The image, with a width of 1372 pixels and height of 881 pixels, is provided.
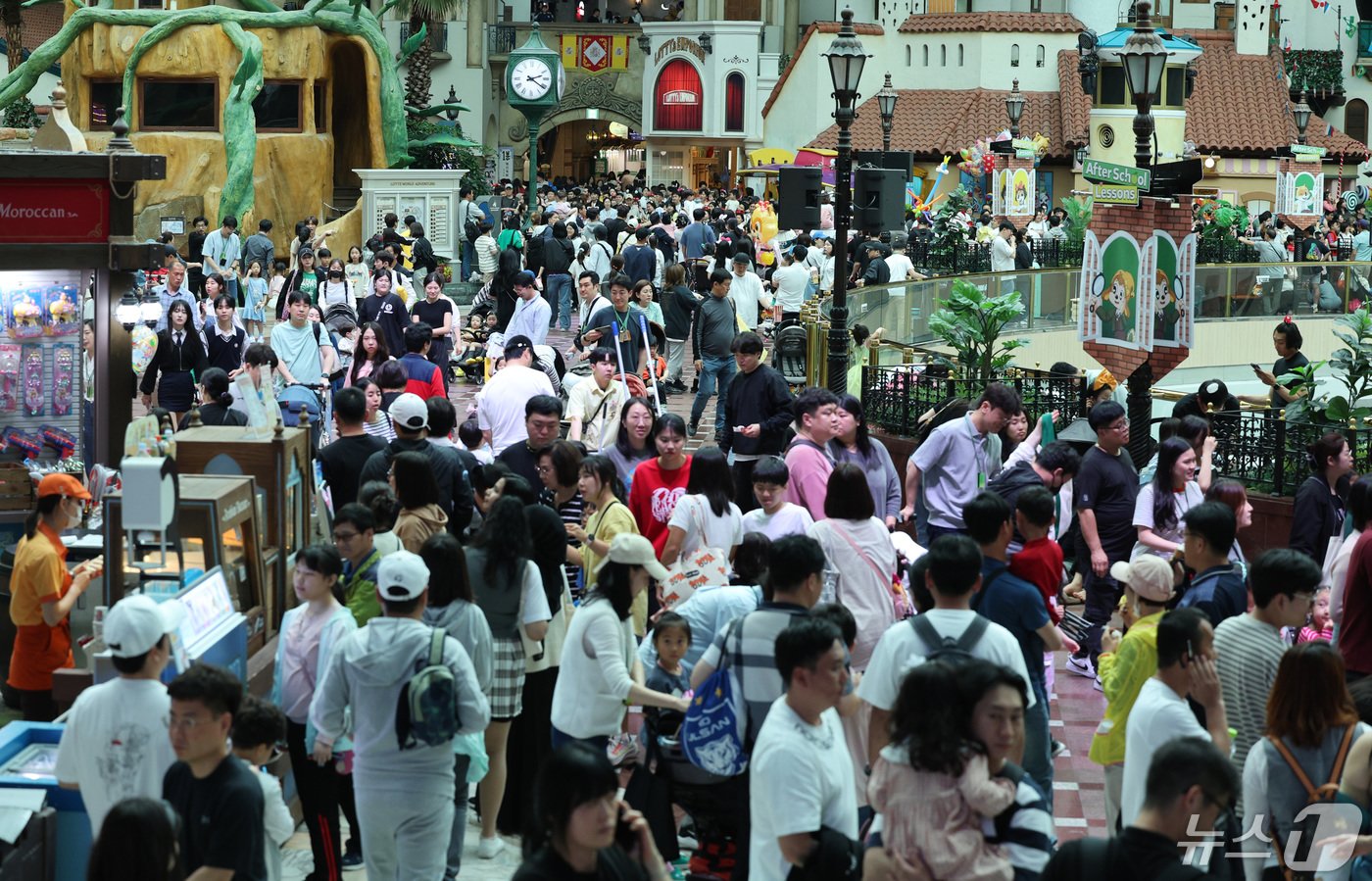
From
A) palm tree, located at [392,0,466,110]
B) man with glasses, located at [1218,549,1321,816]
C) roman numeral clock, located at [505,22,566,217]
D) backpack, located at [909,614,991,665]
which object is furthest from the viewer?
palm tree, located at [392,0,466,110]

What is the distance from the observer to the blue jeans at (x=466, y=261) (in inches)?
1183

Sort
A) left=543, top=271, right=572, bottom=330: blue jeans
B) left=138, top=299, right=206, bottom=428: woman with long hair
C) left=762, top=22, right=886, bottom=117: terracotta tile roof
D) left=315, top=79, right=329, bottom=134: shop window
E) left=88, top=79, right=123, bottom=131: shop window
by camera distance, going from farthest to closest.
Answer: left=762, top=22, right=886, bottom=117: terracotta tile roof, left=315, top=79, right=329, bottom=134: shop window, left=88, top=79, right=123, bottom=131: shop window, left=543, top=271, right=572, bottom=330: blue jeans, left=138, top=299, right=206, bottom=428: woman with long hair

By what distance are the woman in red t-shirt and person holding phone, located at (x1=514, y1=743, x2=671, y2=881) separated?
446 cm

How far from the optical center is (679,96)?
→ 51.6 metres

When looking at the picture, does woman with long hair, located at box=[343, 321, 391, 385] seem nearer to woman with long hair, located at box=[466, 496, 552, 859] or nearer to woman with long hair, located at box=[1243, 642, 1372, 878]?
woman with long hair, located at box=[466, 496, 552, 859]

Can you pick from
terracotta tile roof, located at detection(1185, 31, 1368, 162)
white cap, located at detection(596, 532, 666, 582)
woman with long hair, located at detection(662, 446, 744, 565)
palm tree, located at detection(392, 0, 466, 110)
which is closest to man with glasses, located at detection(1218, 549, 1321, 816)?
white cap, located at detection(596, 532, 666, 582)

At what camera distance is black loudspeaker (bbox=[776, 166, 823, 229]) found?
49.6 ft

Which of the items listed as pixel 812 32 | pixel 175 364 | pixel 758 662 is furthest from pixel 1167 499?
pixel 812 32

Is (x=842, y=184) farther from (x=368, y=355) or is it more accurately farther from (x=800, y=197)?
(x=368, y=355)

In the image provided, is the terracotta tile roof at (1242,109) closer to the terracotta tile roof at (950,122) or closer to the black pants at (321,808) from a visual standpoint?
the terracotta tile roof at (950,122)

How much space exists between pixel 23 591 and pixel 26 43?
39.7 m

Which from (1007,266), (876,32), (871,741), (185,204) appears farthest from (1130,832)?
(876,32)

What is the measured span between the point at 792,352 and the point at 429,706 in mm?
11011

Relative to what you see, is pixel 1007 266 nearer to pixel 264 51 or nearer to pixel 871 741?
pixel 264 51
